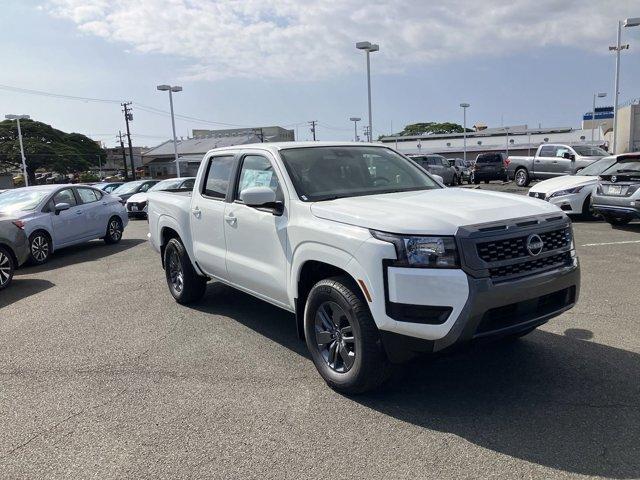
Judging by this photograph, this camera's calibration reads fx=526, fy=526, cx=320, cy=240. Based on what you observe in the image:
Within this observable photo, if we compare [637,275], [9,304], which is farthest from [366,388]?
[9,304]

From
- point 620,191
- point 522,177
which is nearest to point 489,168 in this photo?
point 522,177

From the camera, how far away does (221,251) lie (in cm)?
536

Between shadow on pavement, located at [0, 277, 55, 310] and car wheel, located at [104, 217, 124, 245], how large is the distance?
379 centimetres

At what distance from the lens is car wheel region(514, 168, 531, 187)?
73.9 feet

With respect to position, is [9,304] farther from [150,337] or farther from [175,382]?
[175,382]

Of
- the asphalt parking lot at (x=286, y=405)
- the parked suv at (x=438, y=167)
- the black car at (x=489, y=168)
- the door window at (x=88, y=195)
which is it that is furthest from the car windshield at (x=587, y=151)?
the door window at (x=88, y=195)

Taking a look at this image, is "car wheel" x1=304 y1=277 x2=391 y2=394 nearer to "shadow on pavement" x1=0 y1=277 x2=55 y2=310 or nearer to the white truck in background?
"shadow on pavement" x1=0 y1=277 x2=55 y2=310

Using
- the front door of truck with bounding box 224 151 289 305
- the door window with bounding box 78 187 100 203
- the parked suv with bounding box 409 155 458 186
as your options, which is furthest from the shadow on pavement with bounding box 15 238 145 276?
the parked suv with bounding box 409 155 458 186

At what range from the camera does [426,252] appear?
11.0 ft

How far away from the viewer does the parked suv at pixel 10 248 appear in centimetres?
820

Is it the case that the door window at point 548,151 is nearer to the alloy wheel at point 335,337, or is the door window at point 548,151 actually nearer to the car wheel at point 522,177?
the car wheel at point 522,177

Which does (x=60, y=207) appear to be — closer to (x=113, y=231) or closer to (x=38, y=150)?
(x=113, y=231)

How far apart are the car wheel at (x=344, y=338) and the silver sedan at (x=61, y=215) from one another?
8233 millimetres

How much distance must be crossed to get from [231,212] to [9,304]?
4.18 meters
